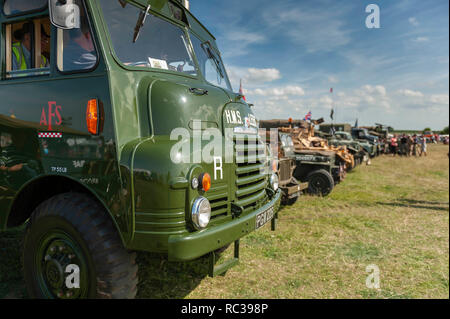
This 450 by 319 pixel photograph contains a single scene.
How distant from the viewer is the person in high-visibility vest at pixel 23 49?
9.94ft

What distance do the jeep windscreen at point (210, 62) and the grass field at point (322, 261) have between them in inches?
85.8

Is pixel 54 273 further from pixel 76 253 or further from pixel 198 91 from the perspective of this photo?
pixel 198 91

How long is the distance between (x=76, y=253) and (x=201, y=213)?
1.06 meters

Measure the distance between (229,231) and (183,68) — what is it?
74.2 inches

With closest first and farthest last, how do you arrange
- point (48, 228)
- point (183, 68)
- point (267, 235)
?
point (48, 228)
point (183, 68)
point (267, 235)

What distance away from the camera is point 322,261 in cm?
446

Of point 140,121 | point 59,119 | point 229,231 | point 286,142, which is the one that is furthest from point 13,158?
point 286,142

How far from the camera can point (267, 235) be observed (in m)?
5.48

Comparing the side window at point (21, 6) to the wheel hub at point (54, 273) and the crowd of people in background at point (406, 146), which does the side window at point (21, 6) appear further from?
the crowd of people in background at point (406, 146)

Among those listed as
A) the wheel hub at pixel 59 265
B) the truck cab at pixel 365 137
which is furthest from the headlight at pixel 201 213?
the truck cab at pixel 365 137

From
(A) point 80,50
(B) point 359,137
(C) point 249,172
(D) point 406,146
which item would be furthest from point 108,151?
(D) point 406,146

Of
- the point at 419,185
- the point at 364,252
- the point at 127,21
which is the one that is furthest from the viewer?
the point at 419,185

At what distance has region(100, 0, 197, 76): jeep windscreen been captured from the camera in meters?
2.84

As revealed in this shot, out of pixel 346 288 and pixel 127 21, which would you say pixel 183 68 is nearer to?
pixel 127 21
